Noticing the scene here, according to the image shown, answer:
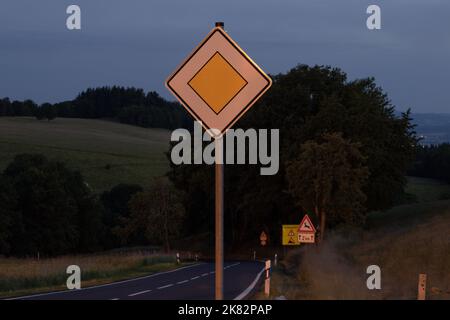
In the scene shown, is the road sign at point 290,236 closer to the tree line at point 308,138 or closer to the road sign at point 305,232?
the road sign at point 305,232

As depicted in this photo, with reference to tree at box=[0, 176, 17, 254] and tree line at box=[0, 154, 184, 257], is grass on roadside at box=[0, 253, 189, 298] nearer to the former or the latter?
tree line at box=[0, 154, 184, 257]

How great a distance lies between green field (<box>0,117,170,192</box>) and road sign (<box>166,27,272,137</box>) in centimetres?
9772

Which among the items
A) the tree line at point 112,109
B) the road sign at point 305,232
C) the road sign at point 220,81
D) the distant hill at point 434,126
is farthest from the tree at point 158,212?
the tree line at point 112,109

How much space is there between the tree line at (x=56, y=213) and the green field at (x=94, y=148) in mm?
14556

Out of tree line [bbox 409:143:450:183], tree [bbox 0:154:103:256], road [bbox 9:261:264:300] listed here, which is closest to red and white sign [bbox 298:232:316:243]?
road [bbox 9:261:264:300]

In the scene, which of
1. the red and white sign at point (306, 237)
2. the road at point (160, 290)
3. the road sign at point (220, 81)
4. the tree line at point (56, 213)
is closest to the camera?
the road sign at point (220, 81)

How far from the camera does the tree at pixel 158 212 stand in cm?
6538

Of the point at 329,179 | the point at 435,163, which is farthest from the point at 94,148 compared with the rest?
the point at 329,179

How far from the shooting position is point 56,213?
84.8 m

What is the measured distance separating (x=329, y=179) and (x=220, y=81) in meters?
38.8

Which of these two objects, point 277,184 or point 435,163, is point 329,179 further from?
point 435,163

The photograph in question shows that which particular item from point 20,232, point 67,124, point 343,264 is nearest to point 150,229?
point 20,232

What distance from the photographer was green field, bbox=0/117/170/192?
113 metres

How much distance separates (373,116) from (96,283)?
3864 centimetres
